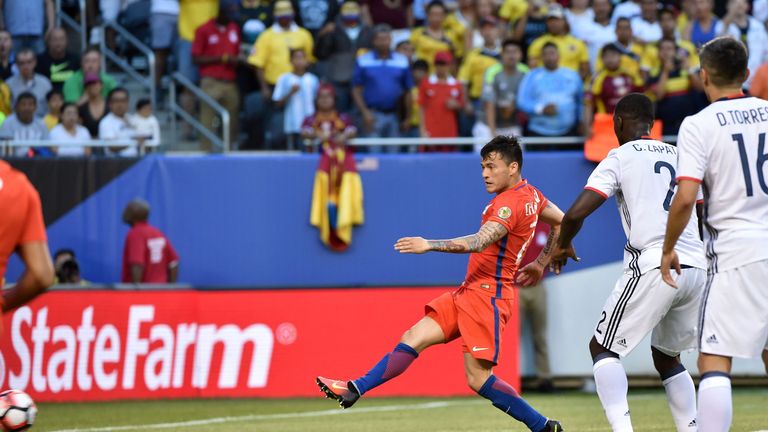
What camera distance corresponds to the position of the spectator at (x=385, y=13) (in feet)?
57.5

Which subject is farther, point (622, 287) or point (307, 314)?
point (307, 314)

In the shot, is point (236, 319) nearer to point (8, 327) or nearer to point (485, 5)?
point (8, 327)

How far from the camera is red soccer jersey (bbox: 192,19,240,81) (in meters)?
16.3

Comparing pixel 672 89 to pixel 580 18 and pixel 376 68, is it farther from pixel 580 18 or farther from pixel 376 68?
pixel 376 68

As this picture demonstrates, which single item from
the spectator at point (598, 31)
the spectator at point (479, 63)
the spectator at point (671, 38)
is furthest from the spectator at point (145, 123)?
the spectator at point (671, 38)

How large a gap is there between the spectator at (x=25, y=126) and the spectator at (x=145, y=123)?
114 cm

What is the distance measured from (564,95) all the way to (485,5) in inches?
79.2

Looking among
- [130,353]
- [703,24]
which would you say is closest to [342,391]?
[130,353]

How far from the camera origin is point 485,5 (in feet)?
56.4

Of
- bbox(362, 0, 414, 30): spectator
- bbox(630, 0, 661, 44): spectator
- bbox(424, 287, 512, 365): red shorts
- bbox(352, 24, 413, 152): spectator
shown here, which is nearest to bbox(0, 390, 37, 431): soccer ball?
bbox(424, 287, 512, 365): red shorts

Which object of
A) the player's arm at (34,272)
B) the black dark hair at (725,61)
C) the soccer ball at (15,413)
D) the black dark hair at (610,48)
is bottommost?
the soccer ball at (15,413)

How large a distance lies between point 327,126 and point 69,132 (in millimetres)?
3299

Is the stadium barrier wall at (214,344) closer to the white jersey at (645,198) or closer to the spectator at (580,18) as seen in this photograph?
the spectator at (580,18)

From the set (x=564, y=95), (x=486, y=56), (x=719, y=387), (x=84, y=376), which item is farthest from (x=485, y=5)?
(x=719, y=387)
